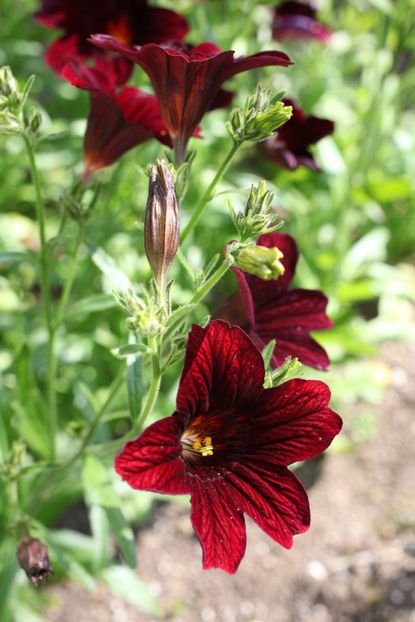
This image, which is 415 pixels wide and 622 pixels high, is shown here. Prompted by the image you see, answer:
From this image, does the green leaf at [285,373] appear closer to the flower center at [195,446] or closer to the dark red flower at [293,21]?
the flower center at [195,446]

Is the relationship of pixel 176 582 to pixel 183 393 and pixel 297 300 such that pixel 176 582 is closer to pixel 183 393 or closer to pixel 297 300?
pixel 297 300

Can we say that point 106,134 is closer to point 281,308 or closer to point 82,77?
point 82,77

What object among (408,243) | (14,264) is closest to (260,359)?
(14,264)

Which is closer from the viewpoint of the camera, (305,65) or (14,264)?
(14,264)

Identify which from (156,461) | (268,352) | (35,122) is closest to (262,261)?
(268,352)

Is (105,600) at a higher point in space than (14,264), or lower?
lower

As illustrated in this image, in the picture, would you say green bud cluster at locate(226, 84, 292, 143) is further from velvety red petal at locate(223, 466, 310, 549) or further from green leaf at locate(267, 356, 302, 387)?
velvety red petal at locate(223, 466, 310, 549)
